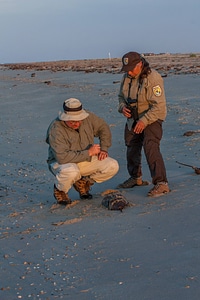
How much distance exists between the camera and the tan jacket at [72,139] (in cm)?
667

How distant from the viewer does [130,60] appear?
6.52 metres

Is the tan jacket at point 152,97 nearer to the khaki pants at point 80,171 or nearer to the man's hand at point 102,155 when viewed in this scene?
the man's hand at point 102,155

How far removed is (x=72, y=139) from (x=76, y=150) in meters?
0.15

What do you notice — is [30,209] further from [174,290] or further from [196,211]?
[174,290]

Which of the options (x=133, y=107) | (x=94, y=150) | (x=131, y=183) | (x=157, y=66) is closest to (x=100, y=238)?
(x=94, y=150)

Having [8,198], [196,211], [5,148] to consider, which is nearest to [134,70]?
[196,211]

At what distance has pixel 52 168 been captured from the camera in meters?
6.92

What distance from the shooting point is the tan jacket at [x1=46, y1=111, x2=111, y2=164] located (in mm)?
6668

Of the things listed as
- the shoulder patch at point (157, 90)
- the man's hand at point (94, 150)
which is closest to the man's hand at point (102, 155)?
the man's hand at point (94, 150)

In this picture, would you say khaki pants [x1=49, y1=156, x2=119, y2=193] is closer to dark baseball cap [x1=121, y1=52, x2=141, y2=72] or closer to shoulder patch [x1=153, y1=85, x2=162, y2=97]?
shoulder patch [x1=153, y1=85, x2=162, y2=97]

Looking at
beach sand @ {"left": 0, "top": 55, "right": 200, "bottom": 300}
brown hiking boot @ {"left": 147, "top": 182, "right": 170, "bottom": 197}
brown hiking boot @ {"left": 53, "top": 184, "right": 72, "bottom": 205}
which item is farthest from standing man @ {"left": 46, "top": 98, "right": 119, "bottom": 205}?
brown hiking boot @ {"left": 147, "top": 182, "right": 170, "bottom": 197}

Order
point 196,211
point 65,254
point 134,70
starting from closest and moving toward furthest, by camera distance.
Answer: point 65,254
point 196,211
point 134,70

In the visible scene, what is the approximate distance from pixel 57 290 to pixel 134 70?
318cm

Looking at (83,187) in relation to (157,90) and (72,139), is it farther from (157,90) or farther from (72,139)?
(157,90)
